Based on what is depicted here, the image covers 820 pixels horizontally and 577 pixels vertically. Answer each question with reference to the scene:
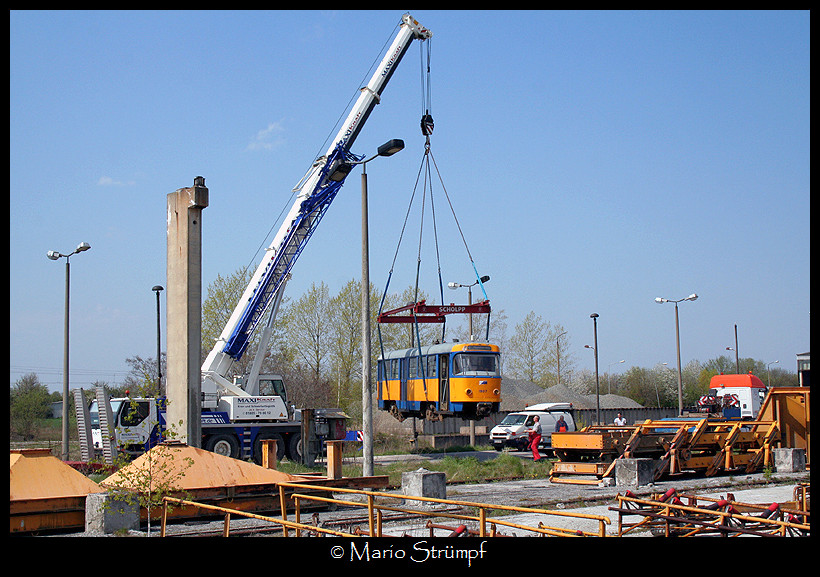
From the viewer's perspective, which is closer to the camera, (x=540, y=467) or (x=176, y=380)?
(x=176, y=380)

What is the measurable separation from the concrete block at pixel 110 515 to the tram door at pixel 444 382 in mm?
15083

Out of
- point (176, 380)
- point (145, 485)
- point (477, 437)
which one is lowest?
point (477, 437)

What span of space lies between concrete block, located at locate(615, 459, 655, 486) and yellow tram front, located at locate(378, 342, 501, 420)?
6.93 m

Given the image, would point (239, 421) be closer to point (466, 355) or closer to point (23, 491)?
point (466, 355)

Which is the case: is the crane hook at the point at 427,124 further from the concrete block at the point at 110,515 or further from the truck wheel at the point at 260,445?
the concrete block at the point at 110,515

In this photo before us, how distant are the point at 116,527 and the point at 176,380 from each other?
2.38 meters

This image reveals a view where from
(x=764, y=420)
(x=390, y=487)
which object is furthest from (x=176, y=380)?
(x=764, y=420)

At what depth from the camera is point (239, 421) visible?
82.1ft

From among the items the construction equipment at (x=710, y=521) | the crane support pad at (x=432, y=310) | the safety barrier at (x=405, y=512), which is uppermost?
the crane support pad at (x=432, y=310)

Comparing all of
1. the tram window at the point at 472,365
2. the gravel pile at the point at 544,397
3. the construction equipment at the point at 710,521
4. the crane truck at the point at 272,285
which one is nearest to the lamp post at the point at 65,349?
Answer: the crane truck at the point at 272,285

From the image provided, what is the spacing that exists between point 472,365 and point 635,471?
7828 millimetres

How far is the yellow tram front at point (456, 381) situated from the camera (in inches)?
1013

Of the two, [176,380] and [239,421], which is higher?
[176,380]
